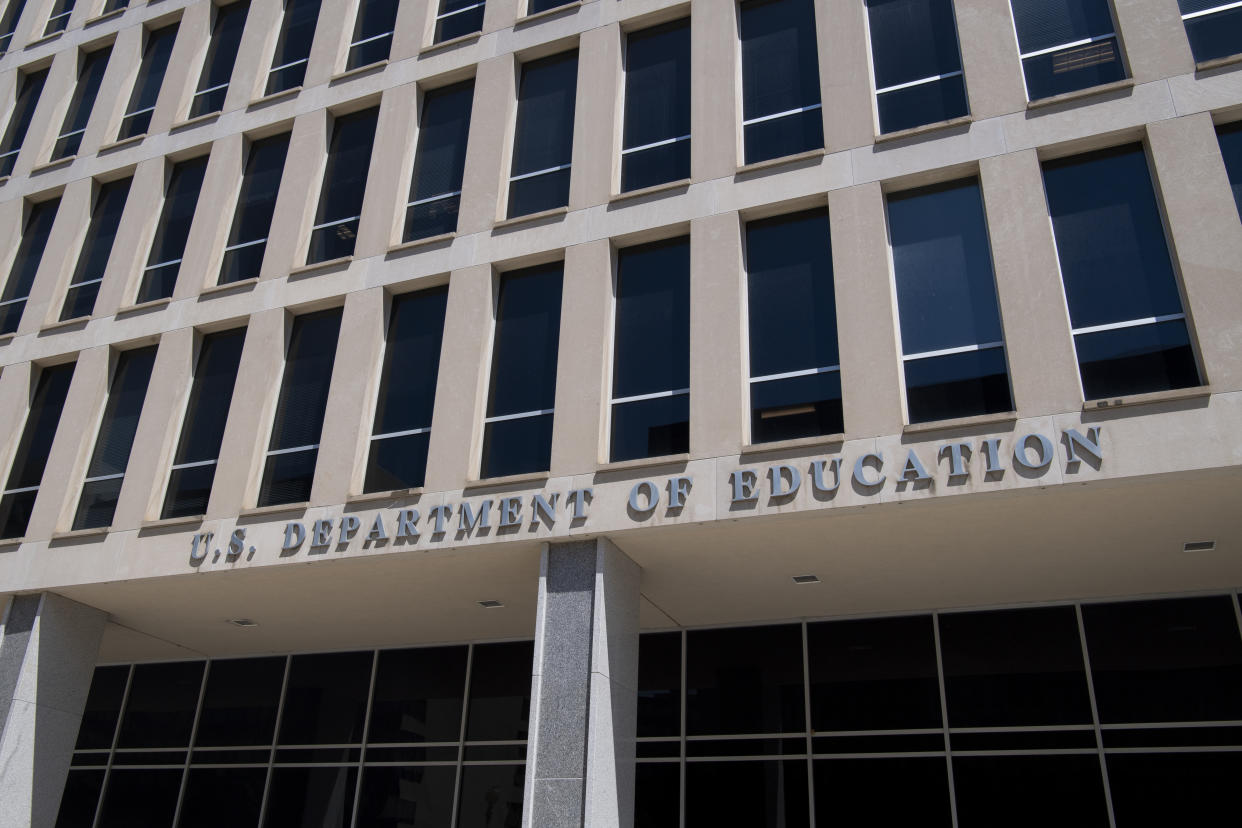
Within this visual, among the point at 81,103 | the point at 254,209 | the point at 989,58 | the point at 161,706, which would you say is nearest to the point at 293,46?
the point at 254,209

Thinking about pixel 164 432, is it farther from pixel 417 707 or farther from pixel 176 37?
pixel 176 37

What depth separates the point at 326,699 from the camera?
61.1ft

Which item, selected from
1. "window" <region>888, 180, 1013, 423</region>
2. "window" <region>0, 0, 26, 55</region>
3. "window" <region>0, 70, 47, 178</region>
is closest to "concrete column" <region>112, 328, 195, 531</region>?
"window" <region>0, 70, 47, 178</region>

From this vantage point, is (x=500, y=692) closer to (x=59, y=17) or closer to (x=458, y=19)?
(x=458, y=19)

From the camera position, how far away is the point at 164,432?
55.0ft

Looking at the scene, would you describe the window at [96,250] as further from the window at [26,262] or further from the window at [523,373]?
the window at [523,373]

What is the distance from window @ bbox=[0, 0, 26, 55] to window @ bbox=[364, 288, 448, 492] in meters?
16.2

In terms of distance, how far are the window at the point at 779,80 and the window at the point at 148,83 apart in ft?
41.8

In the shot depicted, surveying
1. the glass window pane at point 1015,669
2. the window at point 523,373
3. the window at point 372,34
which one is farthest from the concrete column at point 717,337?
the window at point 372,34

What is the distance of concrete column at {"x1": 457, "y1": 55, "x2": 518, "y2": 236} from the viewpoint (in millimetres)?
16062

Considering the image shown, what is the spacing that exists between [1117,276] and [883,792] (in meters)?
7.57

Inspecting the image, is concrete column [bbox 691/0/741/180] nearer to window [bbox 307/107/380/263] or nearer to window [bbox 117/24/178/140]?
window [bbox 307/107/380/263]

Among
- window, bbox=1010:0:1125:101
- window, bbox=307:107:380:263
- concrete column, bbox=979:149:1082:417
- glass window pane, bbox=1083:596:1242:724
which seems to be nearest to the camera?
concrete column, bbox=979:149:1082:417

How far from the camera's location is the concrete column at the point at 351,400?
48.8 feet
